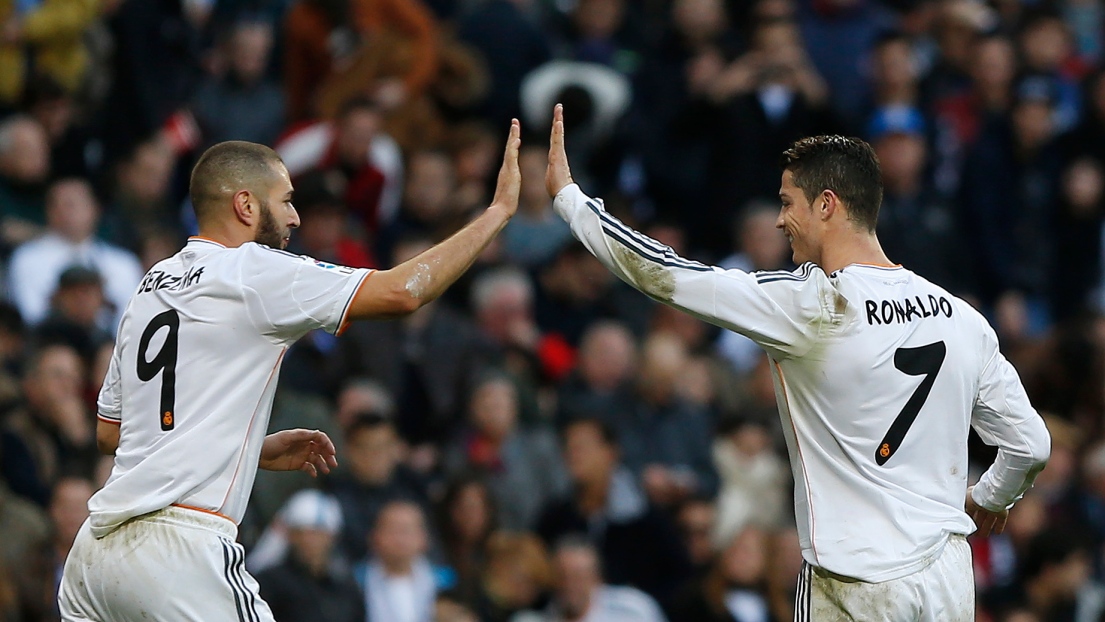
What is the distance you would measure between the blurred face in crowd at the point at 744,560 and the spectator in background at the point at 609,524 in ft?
1.62

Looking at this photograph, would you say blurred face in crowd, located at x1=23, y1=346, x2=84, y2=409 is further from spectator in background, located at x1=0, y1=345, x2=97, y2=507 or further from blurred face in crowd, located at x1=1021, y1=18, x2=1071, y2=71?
blurred face in crowd, located at x1=1021, y1=18, x2=1071, y2=71

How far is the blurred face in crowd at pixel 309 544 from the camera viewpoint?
11008 mm

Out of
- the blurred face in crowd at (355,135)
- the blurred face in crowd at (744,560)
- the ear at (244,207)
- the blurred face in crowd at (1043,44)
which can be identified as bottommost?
the blurred face in crowd at (744,560)

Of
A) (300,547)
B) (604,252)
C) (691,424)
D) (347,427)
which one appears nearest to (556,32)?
(691,424)

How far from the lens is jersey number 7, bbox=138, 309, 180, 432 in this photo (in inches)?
Result: 263

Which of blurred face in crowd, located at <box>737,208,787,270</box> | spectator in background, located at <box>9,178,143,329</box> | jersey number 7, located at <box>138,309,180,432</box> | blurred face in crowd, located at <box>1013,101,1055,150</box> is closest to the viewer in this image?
jersey number 7, located at <box>138,309,180,432</box>

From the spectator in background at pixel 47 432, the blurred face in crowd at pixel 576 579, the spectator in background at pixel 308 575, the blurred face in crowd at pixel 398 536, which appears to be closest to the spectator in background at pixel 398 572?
the blurred face in crowd at pixel 398 536

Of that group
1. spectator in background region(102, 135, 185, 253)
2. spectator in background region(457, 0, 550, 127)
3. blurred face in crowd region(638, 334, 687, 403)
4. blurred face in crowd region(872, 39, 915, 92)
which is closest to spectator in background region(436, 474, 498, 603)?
blurred face in crowd region(638, 334, 687, 403)

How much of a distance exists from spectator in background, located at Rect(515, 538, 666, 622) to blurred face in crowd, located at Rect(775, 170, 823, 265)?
521 centimetres

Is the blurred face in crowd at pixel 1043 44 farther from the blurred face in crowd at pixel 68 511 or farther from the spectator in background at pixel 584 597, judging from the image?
the blurred face in crowd at pixel 68 511

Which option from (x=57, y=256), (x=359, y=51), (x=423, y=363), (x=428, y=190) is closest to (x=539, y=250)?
(x=428, y=190)

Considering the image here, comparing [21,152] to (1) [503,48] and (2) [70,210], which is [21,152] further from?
(1) [503,48]

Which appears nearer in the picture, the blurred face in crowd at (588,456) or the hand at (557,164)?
the hand at (557,164)

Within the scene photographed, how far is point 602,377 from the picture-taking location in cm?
1355
